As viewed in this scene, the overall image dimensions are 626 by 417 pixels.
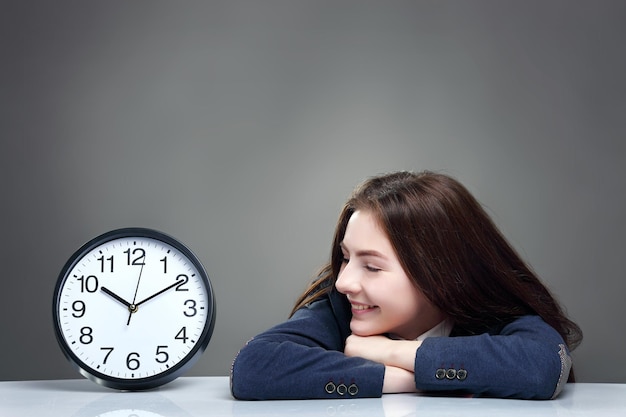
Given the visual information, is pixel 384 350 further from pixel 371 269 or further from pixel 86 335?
pixel 86 335

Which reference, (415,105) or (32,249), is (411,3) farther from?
(32,249)

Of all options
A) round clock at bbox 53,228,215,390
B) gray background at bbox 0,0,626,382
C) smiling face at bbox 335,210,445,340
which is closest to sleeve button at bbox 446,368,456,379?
smiling face at bbox 335,210,445,340

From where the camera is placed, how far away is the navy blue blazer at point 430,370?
5.70 feet

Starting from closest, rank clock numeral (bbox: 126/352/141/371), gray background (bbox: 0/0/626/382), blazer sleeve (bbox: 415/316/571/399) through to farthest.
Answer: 1. blazer sleeve (bbox: 415/316/571/399)
2. clock numeral (bbox: 126/352/141/371)
3. gray background (bbox: 0/0/626/382)

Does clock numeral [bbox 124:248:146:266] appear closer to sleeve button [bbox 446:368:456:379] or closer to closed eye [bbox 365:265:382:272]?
closed eye [bbox 365:265:382:272]

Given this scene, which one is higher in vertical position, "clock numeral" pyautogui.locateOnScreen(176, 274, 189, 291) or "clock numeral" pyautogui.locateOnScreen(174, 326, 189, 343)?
"clock numeral" pyautogui.locateOnScreen(176, 274, 189, 291)

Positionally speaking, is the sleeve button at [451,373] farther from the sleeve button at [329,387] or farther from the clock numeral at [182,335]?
the clock numeral at [182,335]

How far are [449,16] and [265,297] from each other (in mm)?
1110

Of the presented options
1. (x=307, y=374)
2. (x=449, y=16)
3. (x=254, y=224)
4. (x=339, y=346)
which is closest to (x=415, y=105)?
(x=449, y=16)

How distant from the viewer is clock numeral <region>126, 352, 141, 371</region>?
183cm

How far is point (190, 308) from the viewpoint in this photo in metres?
1.88

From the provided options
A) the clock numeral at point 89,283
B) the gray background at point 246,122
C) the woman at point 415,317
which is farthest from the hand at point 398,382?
the gray background at point 246,122

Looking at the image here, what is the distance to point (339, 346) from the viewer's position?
203cm

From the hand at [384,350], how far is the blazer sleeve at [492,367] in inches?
1.0
